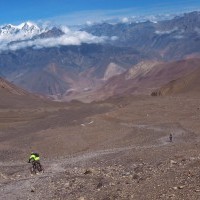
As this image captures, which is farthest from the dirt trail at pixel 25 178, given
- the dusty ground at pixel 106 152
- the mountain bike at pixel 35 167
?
the mountain bike at pixel 35 167

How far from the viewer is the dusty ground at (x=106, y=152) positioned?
24641mm

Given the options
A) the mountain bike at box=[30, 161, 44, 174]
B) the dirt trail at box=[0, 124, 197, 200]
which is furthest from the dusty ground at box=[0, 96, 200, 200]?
the mountain bike at box=[30, 161, 44, 174]

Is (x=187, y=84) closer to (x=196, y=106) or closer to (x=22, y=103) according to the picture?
(x=22, y=103)

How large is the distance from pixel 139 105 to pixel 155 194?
80.5 metres

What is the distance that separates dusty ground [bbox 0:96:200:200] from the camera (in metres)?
24.6

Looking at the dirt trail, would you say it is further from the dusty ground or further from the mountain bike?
the mountain bike

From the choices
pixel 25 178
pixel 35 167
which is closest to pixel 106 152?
pixel 35 167

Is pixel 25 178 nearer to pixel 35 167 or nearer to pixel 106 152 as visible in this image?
pixel 35 167

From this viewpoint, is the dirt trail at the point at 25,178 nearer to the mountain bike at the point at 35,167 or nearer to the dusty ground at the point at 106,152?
the dusty ground at the point at 106,152

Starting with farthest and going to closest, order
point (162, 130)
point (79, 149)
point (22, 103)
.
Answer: point (22, 103) < point (162, 130) < point (79, 149)

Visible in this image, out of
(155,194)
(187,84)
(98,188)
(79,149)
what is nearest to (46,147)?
(79,149)

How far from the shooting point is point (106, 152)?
173 feet

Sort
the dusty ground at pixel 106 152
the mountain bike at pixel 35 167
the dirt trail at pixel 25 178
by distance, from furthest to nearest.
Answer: the mountain bike at pixel 35 167
the dirt trail at pixel 25 178
the dusty ground at pixel 106 152

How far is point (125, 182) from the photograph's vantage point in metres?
26.1
